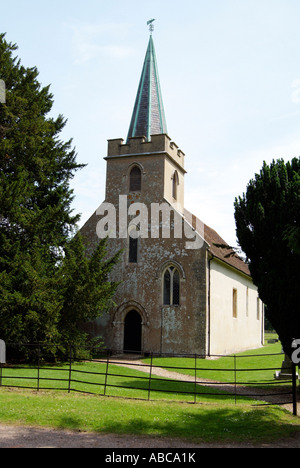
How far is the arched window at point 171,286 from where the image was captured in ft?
81.0

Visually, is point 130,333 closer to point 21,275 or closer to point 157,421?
point 21,275

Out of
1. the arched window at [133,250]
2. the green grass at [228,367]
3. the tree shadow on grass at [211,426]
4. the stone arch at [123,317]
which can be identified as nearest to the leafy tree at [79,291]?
the stone arch at [123,317]

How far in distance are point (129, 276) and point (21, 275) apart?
804 centimetres

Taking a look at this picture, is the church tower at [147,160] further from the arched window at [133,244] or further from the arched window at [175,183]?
the arched window at [133,244]

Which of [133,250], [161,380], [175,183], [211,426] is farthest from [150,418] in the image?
[175,183]

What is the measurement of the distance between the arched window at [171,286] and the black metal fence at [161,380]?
3084 mm

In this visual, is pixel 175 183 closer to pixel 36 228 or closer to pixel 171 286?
pixel 171 286

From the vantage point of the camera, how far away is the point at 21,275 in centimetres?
1897

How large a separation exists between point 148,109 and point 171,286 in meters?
11.7

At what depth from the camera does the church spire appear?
28234mm

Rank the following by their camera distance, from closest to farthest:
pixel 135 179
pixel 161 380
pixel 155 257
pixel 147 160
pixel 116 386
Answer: pixel 116 386 < pixel 161 380 < pixel 155 257 < pixel 147 160 < pixel 135 179

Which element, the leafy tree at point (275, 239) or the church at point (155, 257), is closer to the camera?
the leafy tree at point (275, 239)

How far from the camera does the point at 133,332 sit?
2533 cm
